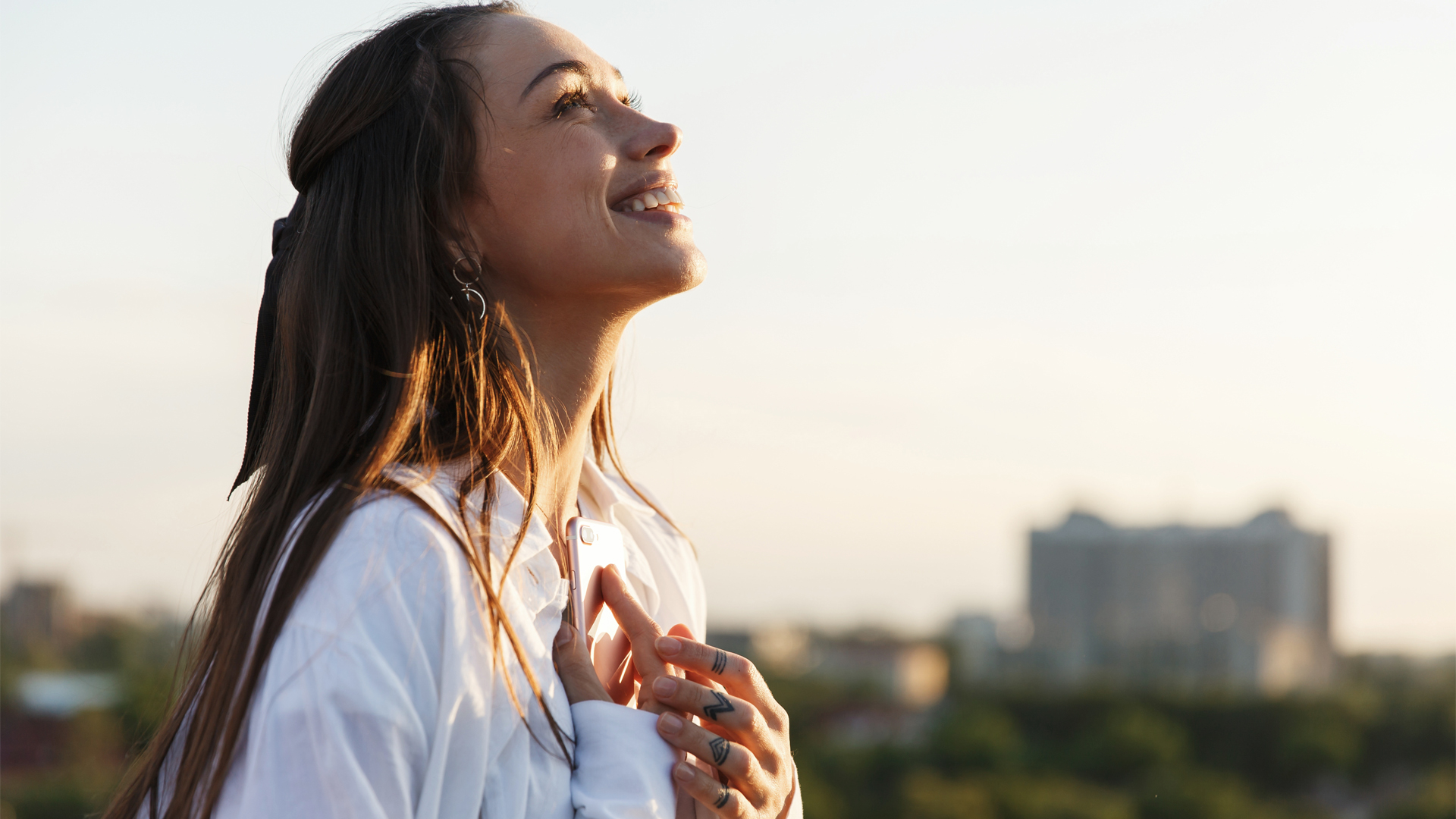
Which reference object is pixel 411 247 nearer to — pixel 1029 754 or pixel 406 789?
pixel 406 789

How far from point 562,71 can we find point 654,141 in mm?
142

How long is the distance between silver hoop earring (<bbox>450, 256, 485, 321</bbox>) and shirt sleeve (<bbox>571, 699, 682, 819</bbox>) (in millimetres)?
474

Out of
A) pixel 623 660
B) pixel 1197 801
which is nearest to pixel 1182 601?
pixel 1197 801

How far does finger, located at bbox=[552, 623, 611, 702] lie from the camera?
1391 millimetres

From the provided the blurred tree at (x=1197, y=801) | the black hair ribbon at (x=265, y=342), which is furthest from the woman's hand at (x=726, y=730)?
the blurred tree at (x=1197, y=801)

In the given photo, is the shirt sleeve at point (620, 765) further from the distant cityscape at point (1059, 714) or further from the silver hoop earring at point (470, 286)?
the distant cityscape at point (1059, 714)

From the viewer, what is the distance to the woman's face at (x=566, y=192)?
1.52 m

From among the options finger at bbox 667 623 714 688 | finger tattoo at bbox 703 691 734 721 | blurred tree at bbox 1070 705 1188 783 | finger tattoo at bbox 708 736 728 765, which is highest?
finger at bbox 667 623 714 688

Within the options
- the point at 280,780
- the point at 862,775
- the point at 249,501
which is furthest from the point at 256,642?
the point at 862,775

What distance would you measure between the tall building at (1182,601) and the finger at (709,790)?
148 feet

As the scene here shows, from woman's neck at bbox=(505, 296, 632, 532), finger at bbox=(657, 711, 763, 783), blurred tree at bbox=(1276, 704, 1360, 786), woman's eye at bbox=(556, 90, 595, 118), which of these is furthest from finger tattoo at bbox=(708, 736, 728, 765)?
blurred tree at bbox=(1276, 704, 1360, 786)

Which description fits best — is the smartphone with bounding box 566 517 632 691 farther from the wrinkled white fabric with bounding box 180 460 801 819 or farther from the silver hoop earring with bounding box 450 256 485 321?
the silver hoop earring with bounding box 450 256 485 321

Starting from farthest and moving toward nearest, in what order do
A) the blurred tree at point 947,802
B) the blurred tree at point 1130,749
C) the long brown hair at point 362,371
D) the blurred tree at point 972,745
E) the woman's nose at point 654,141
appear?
the blurred tree at point 1130,749, the blurred tree at point 972,745, the blurred tree at point 947,802, the woman's nose at point 654,141, the long brown hair at point 362,371

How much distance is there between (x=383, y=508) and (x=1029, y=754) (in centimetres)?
3010
